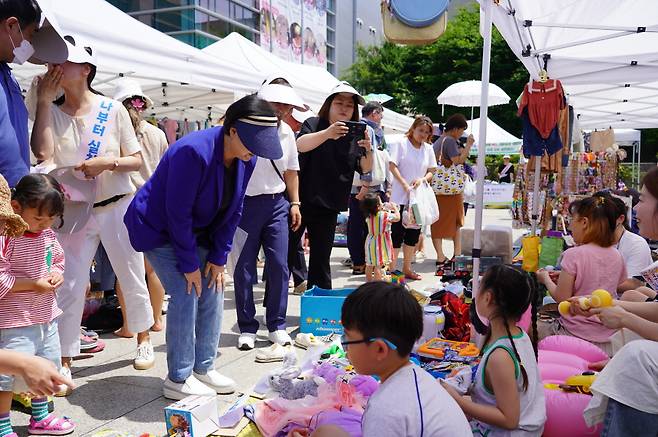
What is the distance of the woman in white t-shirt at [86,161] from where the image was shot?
3.25m

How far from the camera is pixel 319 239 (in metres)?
4.93

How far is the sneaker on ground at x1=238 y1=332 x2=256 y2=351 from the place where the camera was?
14.1 feet

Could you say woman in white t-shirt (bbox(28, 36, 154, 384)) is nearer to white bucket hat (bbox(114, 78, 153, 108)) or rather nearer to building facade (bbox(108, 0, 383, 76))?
white bucket hat (bbox(114, 78, 153, 108))

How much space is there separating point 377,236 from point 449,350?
6.68 ft

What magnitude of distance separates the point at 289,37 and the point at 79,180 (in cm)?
3786

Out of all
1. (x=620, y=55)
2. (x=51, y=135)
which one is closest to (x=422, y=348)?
(x=51, y=135)

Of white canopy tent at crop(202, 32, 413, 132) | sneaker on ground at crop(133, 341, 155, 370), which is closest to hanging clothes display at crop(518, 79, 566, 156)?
white canopy tent at crop(202, 32, 413, 132)

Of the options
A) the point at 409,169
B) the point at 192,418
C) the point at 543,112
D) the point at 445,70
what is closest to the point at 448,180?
the point at 409,169

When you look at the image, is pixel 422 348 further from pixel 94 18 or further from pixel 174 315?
pixel 94 18

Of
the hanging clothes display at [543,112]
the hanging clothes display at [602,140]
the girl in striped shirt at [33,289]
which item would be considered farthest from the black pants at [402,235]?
the hanging clothes display at [602,140]

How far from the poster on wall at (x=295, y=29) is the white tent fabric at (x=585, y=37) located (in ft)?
99.8

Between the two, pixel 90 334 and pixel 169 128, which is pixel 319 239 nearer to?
pixel 90 334

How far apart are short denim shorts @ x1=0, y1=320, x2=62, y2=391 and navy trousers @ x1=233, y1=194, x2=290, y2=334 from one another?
1.58 meters

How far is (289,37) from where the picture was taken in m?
39.4
